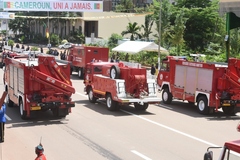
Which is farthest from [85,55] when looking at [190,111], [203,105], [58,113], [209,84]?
[58,113]

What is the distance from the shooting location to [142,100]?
17.8 m

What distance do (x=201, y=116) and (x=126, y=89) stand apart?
361cm

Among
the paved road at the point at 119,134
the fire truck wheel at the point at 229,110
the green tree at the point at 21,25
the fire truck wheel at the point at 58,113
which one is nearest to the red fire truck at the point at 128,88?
the paved road at the point at 119,134

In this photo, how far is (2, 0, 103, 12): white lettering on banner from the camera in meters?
55.2

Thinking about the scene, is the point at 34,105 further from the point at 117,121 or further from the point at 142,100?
the point at 142,100

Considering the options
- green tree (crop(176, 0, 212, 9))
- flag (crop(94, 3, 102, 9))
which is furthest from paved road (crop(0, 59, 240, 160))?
flag (crop(94, 3, 102, 9))

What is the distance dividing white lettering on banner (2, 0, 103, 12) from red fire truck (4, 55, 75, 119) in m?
41.3

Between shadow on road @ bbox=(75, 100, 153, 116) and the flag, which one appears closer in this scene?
shadow on road @ bbox=(75, 100, 153, 116)

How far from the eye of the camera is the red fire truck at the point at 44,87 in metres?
15.2

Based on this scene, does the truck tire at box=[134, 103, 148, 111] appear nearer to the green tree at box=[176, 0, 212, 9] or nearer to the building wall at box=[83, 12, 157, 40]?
the green tree at box=[176, 0, 212, 9]

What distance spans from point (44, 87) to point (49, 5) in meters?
42.9

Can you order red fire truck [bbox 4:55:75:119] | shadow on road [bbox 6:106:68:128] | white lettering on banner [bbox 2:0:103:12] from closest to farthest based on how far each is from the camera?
red fire truck [bbox 4:55:75:119]
shadow on road [bbox 6:106:68:128]
white lettering on banner [bbox 2:0:103:12]

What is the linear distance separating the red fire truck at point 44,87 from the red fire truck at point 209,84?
20.8 feet

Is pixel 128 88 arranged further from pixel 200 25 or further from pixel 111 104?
pixel 200 25
